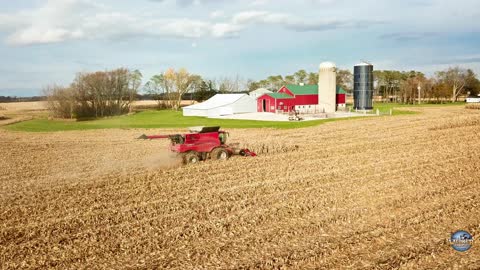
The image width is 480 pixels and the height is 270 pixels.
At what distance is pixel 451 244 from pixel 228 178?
856 cm

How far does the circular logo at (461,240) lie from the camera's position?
888cm

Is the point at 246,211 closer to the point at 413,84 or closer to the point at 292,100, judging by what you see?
the point at 292,100

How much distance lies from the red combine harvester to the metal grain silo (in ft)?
150

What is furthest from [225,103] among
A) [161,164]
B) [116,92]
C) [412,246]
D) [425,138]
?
[412,246]

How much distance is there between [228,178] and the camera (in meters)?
15.6

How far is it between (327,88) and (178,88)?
1771 inches

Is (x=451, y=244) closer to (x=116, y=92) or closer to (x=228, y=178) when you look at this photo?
(x=228, y=178)

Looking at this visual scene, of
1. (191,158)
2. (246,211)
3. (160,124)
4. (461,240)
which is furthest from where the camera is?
(160,124)

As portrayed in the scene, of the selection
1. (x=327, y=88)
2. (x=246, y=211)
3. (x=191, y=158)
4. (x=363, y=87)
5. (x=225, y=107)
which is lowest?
(x=246, y=211)

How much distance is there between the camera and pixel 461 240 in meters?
9.22

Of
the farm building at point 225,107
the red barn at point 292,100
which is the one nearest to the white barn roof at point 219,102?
the farm building at point 225,107

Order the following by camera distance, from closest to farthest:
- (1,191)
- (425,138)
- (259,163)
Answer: (1,191) → (259,163) → (425,138)

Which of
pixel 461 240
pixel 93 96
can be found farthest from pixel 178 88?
pixel 461 240

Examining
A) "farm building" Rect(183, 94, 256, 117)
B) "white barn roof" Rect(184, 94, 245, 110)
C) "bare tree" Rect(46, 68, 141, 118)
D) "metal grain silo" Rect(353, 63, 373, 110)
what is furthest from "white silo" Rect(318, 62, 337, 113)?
"bare tree" Rect(46, 68, 141, 118)
